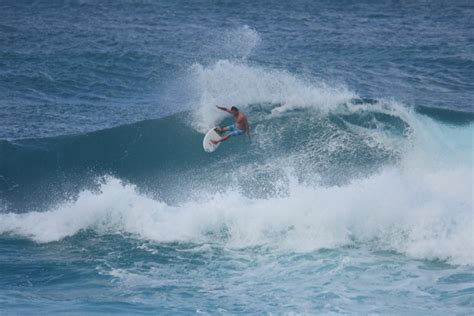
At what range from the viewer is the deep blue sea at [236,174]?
13.0m

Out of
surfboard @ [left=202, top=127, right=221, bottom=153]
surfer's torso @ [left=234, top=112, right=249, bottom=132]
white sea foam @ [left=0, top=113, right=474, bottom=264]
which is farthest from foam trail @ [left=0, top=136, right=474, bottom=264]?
surfer's torso @ [left=234, top=112, right=249, bottom=132]

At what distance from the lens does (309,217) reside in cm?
1552

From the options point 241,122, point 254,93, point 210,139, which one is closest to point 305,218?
point 241,122

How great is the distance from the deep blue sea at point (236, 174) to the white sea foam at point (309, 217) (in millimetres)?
41

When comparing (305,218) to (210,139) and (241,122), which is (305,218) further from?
(210,139)

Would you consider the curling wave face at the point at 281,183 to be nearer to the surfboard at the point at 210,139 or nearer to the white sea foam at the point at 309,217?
the white sea foam at the point at 309,217

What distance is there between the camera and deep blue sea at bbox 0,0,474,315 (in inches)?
511

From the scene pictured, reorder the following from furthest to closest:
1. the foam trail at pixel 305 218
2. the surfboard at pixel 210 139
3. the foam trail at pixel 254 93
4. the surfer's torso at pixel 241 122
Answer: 1. the foam trail at pixel 254 93
2. the surfboard at pixel 210 139
3. the surfer's torso at pixel 241 122
4. the foam trail at pixel 305 218

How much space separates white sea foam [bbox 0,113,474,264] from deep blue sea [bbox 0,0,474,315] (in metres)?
0.04

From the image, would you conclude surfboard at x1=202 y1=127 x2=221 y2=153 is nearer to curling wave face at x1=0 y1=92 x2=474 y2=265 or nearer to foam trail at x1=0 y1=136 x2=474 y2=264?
curling wave face at x1=0 y1=92 x2=474 y2=265

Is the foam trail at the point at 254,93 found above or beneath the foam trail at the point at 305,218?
above

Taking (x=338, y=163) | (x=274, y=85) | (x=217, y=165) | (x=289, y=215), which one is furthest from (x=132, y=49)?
(x=289, y=215)

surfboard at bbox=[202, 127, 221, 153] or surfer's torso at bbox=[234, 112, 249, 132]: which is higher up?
surfboard at bbox=[202, 127, 221, 153]

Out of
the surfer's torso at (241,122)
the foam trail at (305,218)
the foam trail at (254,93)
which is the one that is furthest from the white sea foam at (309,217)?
the foam trail at (254,93)
